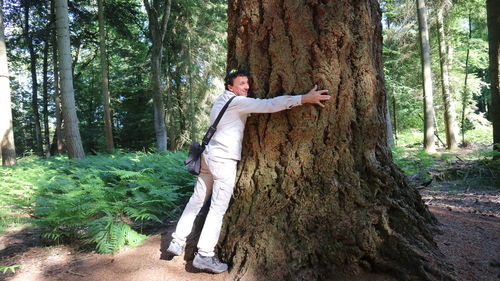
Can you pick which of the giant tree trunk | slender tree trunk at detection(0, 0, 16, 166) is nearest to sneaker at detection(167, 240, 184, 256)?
the giant tree trunk

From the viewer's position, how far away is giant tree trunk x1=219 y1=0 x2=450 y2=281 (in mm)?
2818

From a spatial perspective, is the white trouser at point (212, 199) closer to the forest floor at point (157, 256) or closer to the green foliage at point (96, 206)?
the forest floor at point (157, 256)

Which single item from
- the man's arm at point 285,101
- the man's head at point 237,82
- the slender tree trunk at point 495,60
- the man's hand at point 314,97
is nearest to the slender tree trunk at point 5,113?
the man's head at point 237,82

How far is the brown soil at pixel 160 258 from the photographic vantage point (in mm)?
2895

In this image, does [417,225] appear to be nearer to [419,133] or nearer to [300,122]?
[300,122]

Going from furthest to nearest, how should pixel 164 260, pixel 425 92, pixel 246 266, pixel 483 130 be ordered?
pixel 483 130, pixel 425 92, pixel 164 260, pixel 246 266

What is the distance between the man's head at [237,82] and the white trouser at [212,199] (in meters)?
0.75

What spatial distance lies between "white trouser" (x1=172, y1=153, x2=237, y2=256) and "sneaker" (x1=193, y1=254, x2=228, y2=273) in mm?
51

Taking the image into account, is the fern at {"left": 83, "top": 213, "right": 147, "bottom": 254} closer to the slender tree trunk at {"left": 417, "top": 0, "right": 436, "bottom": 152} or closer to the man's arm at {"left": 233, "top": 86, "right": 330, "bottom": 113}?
the man's arm at {"left": 233, "top": 86, "right": 330, "bottom": 113}

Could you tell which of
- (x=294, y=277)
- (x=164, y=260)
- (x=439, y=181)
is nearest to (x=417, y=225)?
(x=294, y=277)

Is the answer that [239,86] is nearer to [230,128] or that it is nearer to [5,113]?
[230,128]

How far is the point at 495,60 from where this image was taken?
6.65 metres

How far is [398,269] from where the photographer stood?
2.69 meters

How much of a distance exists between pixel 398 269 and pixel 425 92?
40.4 feet
